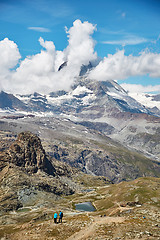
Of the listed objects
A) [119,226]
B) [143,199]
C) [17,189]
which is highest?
[119,226]

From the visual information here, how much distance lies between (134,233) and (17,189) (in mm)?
163475

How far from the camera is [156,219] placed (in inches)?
2822

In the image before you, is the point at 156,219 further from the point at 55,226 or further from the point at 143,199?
the point at 143,199

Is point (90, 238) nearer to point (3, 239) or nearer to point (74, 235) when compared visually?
point (74, 235)

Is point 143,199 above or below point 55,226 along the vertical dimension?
below

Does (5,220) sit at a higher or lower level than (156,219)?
lower

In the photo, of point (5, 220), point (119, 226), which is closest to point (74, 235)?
point (119, 226)

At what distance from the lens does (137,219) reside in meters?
71.8

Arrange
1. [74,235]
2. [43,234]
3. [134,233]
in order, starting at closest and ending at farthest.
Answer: [134,233]
[74,235]
[43,234]

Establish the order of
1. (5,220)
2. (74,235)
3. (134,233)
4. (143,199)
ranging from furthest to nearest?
1. (143,199)
2. (5,220)
3. (74,235)
4. (134,233)

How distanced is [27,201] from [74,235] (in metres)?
142

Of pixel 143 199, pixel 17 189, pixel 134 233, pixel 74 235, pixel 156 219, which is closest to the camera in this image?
pixel 134 233

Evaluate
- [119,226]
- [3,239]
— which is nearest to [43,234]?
[3,239]

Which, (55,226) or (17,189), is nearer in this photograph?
(55,226)
